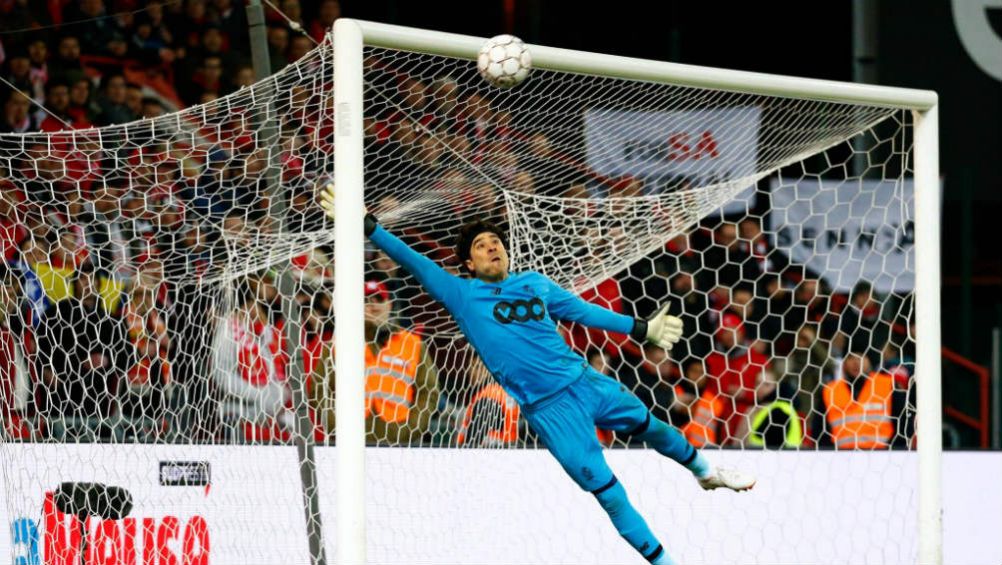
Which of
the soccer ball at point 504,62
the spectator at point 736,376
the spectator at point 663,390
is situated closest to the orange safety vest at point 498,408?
the spectator at point 663,390

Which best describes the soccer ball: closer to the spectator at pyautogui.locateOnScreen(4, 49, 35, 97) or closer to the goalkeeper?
the goalkeeper

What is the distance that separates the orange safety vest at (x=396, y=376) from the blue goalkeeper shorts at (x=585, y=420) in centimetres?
147

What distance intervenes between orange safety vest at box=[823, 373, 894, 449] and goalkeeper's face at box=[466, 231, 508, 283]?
8.12 ft

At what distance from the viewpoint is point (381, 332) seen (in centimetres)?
689

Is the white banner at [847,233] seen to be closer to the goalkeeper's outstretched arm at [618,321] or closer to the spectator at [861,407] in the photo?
the spectator at [861,407]

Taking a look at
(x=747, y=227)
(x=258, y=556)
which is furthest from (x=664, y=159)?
(x=258, y=556)

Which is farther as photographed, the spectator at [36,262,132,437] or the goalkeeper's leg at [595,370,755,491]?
the spectator at [36,262,132,437]

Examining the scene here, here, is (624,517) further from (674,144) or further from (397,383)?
(674,144)

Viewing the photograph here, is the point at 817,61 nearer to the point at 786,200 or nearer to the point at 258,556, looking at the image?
the point at 786,200

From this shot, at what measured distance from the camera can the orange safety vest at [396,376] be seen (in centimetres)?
662

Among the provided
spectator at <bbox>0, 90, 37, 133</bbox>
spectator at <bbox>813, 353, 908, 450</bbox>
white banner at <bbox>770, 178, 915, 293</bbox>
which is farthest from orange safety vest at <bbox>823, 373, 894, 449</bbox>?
spectator at <bbox>0, 90, 37, 133</bbox>

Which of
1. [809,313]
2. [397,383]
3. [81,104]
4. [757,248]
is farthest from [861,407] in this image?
[81,104]

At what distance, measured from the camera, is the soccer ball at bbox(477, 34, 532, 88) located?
4531 millimetres

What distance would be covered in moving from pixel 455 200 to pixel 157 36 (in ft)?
14.1
